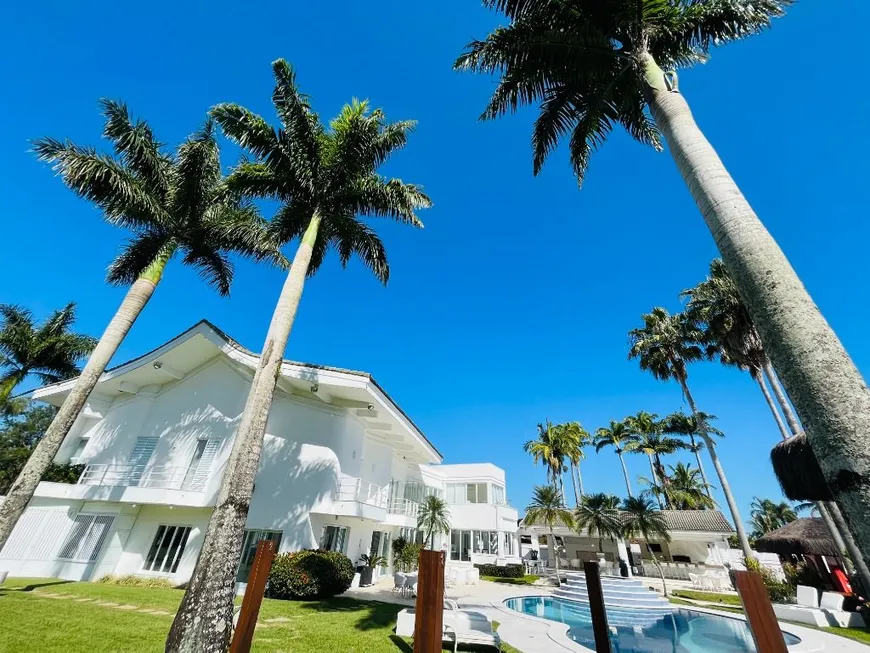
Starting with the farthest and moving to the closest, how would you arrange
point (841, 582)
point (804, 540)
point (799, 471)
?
point (804, 540), point (841, 582), point (799, 471)

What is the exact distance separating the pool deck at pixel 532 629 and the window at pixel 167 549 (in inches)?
280

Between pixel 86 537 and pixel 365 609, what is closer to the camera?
pixel 365 609

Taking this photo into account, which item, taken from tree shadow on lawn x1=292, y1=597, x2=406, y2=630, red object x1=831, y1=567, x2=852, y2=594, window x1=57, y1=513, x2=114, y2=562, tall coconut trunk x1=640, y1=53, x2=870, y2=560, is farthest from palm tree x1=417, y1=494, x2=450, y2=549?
tall coconut trunk x1=640, y1=53, x2=870, y2=560

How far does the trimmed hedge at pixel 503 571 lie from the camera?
26562 millimetres

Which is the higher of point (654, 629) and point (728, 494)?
point (728, 494)

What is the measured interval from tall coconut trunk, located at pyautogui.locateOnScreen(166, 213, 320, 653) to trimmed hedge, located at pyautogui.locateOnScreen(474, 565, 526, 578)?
25031 millimetres

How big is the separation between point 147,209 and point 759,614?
1761 cm

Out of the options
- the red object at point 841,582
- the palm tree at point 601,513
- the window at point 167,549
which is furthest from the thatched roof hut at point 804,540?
the window at point 167,549

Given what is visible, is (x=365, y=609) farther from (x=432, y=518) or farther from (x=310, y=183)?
(x=310, y=183)

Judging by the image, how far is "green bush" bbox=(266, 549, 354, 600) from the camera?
12664 mm

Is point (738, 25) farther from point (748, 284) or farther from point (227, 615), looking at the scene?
point (227, 615)

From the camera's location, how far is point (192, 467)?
16.6m

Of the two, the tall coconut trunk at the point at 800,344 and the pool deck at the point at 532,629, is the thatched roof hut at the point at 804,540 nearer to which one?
the pool deck at the point at 532,629

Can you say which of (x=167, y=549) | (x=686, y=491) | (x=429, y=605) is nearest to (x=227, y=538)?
(x=429, y=605)
